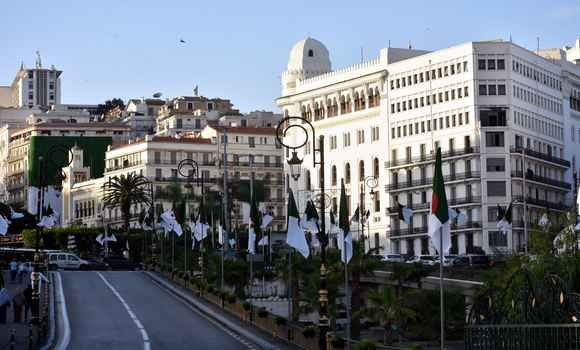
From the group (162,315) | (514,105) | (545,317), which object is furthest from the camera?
(514,105)

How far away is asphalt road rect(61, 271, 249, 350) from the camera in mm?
64125

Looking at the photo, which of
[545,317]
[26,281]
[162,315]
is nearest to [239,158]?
[26,281]

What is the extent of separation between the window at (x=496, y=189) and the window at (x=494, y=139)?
137 inches

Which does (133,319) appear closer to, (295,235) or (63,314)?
(63,314)

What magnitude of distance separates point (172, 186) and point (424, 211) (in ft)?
131

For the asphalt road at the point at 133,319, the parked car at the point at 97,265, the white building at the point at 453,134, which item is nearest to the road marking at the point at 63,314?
the asphalt road at the point at 133,319

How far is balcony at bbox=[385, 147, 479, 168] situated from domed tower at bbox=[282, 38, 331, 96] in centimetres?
2405

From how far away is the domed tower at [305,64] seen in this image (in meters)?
176

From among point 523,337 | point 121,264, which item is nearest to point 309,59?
point 121,264

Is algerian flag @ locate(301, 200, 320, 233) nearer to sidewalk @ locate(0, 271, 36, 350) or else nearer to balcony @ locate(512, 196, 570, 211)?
sidewalk @ locate(0, 271, 36, 350)

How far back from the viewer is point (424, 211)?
148000mm

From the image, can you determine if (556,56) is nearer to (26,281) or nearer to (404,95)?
(404,95)

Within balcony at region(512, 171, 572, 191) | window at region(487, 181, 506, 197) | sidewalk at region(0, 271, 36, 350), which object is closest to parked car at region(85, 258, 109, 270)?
window at region(487, 181, 506, 197)

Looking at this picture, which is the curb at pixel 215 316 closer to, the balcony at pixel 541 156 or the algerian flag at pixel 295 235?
the algerian flag at pixel 295 235
